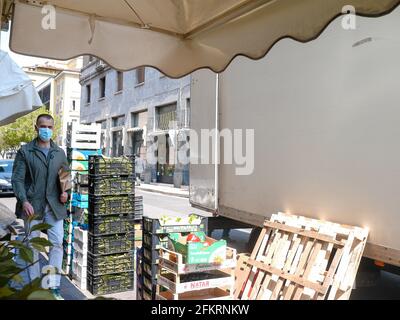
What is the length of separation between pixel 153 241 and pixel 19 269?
307 cm

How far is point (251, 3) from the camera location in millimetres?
3121

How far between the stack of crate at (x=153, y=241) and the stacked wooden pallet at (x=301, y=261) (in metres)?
0.77

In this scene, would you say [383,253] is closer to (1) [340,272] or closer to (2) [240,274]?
(1) [340,272]

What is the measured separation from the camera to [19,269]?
1.46 metres

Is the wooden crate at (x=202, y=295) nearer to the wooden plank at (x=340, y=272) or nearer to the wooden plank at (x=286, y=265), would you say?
the wooden plank at (x=286, y=265)

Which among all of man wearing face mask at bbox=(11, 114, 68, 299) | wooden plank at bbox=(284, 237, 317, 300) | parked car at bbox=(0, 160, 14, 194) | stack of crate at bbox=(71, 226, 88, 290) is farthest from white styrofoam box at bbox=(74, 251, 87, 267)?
parked car at bbox=(0, 160, 14, 194)

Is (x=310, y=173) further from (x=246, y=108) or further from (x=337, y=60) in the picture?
(x=246, y=108)

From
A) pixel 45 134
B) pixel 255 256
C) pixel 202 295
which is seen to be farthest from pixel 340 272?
pixel 45 134

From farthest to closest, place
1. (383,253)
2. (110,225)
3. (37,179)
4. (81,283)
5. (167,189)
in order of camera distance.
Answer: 1. (167,189)
2. (81,283)
3. (110,225)
4. (37,179)
5. (383,253)

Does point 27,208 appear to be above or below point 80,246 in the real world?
above

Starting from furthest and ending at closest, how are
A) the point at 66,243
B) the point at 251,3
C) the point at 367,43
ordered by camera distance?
the point at 66,243, the point at 367,43, the point at 251,3

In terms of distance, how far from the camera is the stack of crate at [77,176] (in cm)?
587

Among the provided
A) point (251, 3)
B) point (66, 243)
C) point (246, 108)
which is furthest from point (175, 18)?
point (66, 243)
